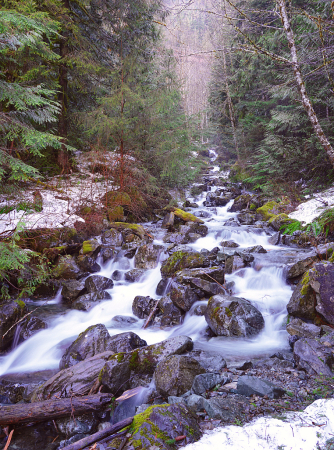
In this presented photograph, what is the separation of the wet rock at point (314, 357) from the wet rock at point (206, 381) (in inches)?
40.8

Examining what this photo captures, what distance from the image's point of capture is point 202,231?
10.6 m

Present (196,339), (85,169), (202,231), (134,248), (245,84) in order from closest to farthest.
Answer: (196,339), (134,248), (202,231), (85,169), (245,84)

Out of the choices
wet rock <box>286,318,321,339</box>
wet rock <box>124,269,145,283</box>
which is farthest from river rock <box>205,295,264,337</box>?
wet rock <box>124,269,145,283</box>

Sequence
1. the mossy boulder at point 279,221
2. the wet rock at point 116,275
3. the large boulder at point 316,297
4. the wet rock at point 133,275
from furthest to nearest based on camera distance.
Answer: the mossy boulder at point 279,221
the wet rock at point 116,275
the wet rock at point 133,275
the large boulder at point 316,297

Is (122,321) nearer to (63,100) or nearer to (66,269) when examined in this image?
(66,269)

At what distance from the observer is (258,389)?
8.89 feet

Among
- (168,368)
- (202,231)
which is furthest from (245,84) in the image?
(168,368)

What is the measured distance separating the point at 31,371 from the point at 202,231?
7620 millimetres

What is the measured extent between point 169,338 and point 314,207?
860 centimetres

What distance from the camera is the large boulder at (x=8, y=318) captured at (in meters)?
4.98

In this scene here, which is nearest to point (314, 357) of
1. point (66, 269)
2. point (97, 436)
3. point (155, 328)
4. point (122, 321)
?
point (97, 436)

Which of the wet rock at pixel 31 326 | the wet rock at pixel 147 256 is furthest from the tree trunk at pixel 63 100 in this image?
the wet rock at pixel 31 326

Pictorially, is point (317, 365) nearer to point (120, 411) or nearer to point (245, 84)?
point (120, 411)

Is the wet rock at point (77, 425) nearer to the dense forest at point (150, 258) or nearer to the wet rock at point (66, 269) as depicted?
the dense forest at point (150, 258)
